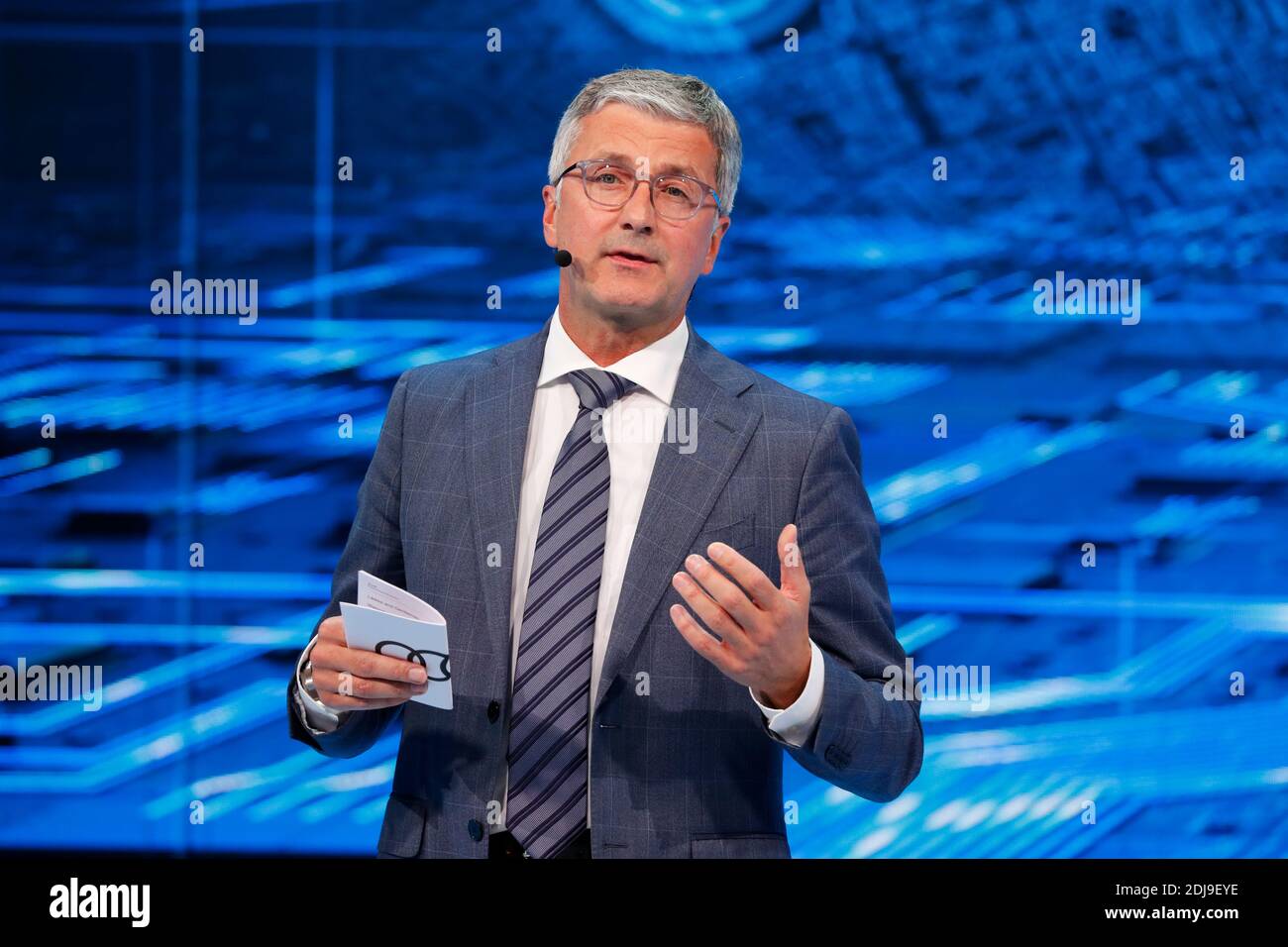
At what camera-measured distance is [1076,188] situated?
4.17 m

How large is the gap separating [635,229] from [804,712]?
913 millimetres

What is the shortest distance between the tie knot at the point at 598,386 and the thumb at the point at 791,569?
53 cm

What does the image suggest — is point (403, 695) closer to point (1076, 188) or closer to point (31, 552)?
point (31, 552)

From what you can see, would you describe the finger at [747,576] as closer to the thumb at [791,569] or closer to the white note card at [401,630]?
the thumb at [791,569]

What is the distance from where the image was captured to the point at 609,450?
225 centimetres

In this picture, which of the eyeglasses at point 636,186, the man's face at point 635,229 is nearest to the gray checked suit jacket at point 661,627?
the man's face at point 635,229

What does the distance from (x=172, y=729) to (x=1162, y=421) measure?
3.44 metres

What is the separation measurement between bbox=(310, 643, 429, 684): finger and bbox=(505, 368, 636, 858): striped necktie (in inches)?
10.2

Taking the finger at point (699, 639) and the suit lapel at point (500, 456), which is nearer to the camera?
the finger at point (699, 639)

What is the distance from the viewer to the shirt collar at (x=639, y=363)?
2.32 m

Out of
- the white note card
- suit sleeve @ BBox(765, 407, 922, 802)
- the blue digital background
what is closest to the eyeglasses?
suit sleeve @ BBox(765, 407, 922, 802)

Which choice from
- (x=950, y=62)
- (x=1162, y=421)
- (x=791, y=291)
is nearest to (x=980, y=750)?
(x=1162, y=421)

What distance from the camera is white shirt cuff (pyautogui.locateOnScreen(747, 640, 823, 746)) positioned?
198 cm

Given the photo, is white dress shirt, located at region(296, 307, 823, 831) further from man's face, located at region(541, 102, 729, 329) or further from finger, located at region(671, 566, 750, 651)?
finger, located at region(671, 566, 750, 651)
